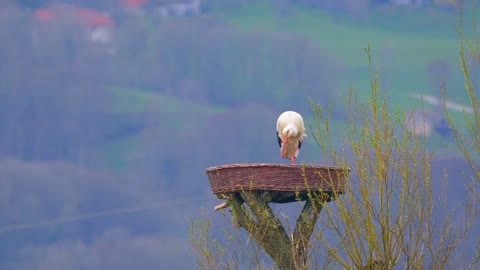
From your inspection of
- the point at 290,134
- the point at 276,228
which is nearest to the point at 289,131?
the point at 290,134

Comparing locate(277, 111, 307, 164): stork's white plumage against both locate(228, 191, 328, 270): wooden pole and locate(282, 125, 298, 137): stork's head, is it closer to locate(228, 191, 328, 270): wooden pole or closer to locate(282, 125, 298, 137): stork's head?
locate(282, 125, 298, 137): stork's head

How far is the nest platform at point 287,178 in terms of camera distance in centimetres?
923

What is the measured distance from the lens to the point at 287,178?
9266 mm

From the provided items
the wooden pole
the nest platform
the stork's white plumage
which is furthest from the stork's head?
the nest platform

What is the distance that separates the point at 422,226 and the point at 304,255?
42.9 inches

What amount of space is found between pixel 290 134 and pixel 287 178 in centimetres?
360

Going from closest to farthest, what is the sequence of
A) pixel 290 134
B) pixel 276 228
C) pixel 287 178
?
pixel 287 178 → pixel 276 228 → pixel 290 134

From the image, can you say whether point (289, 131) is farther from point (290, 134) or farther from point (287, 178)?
point (287, 178)

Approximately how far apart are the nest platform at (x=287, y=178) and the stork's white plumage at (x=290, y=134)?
→ 3.41m

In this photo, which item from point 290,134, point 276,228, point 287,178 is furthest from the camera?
point 290,134

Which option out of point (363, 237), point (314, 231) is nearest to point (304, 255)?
point (314, 231)

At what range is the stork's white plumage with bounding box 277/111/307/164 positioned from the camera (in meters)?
12.9

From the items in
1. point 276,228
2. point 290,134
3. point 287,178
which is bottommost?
point 276,228

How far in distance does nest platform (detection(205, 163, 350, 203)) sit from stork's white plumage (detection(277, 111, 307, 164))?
3412mm
